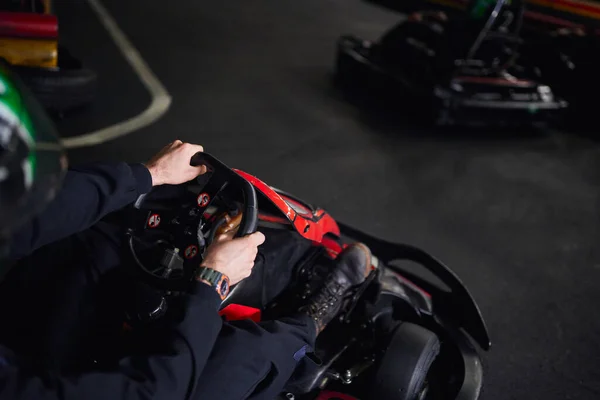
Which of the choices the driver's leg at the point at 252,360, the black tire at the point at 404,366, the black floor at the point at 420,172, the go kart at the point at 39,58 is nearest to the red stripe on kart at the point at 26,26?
the go kart at the point at 39,58

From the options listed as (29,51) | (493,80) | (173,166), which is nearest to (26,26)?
(29,51)

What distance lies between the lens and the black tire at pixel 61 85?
148 inches

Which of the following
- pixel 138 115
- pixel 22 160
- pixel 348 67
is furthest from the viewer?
pixel 348 67

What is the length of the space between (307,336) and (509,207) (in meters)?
2.42

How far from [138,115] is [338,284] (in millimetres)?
2921

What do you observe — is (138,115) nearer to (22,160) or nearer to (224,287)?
(224,287)

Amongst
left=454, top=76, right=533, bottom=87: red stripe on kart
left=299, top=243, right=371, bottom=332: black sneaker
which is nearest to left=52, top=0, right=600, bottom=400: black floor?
left=454, top=76, right=533, bottom=87: red stripe on kart

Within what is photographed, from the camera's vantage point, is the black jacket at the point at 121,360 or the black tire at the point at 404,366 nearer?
the black jacket at the point at 121,360

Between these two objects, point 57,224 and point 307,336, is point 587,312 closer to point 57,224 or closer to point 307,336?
point 307,336

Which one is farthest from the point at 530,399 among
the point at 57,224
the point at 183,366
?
the point at 57,224

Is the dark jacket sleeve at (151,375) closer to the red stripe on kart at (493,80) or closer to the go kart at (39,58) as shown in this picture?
the go kart at (39,58)

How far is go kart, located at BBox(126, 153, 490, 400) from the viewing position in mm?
1695

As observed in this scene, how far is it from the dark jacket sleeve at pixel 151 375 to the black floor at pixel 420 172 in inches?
56.2

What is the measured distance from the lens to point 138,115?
436 cm
